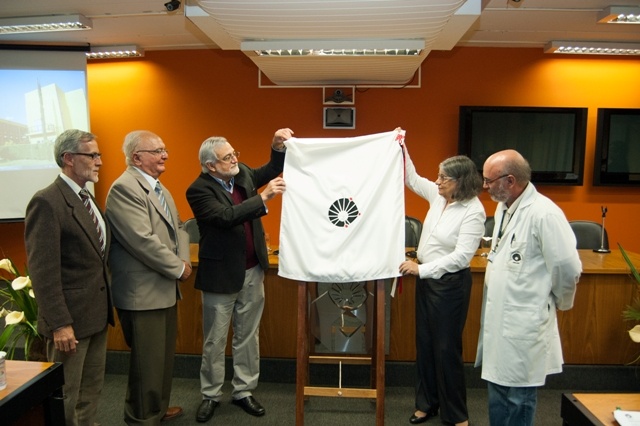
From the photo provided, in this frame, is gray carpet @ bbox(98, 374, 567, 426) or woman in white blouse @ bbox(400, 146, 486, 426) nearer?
woman in white blouse @ bbox(400, 146, 486, 426)

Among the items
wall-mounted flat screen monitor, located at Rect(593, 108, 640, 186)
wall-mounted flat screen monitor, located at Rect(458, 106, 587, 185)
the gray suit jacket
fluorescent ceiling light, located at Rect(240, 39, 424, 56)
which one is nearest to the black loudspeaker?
fluorescent ceiling light, located at Rect(240, 39, 424, 56)

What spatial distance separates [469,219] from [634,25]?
3.50 meters

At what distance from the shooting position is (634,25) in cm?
454

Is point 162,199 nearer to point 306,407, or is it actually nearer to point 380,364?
point 380,364

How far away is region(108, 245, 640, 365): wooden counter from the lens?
3225 mm

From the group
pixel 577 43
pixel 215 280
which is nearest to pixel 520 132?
pixel 577 43

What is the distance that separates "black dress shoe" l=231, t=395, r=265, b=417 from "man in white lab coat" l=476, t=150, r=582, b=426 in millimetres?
1427

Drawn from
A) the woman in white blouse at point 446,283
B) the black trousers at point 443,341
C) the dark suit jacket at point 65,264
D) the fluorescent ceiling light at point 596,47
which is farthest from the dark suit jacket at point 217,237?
the fluorescent ceiling light at point 596,47

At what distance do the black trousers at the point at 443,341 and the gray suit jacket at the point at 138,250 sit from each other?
1.41 m

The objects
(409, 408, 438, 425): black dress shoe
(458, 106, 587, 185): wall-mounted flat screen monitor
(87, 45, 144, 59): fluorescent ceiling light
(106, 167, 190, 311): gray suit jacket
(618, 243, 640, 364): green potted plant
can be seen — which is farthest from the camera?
(458, 106, 587, 185): wall-mounted flat screen monitor

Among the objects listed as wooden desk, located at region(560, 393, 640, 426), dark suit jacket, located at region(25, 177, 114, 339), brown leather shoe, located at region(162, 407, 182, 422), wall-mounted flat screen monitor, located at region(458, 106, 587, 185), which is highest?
wall-mounted flat screen monitor, located at region(458, 106, 587, 185)

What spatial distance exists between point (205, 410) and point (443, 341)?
4.88 feet

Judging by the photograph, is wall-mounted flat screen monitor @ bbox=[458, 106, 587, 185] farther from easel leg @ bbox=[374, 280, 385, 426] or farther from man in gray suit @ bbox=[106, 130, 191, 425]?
man in gray suit @ bbox=[106, 130, 191, 425]

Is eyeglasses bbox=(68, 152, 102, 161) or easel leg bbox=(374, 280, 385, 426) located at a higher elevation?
eyeglasses bbox=(68, 152, 102, 161)
